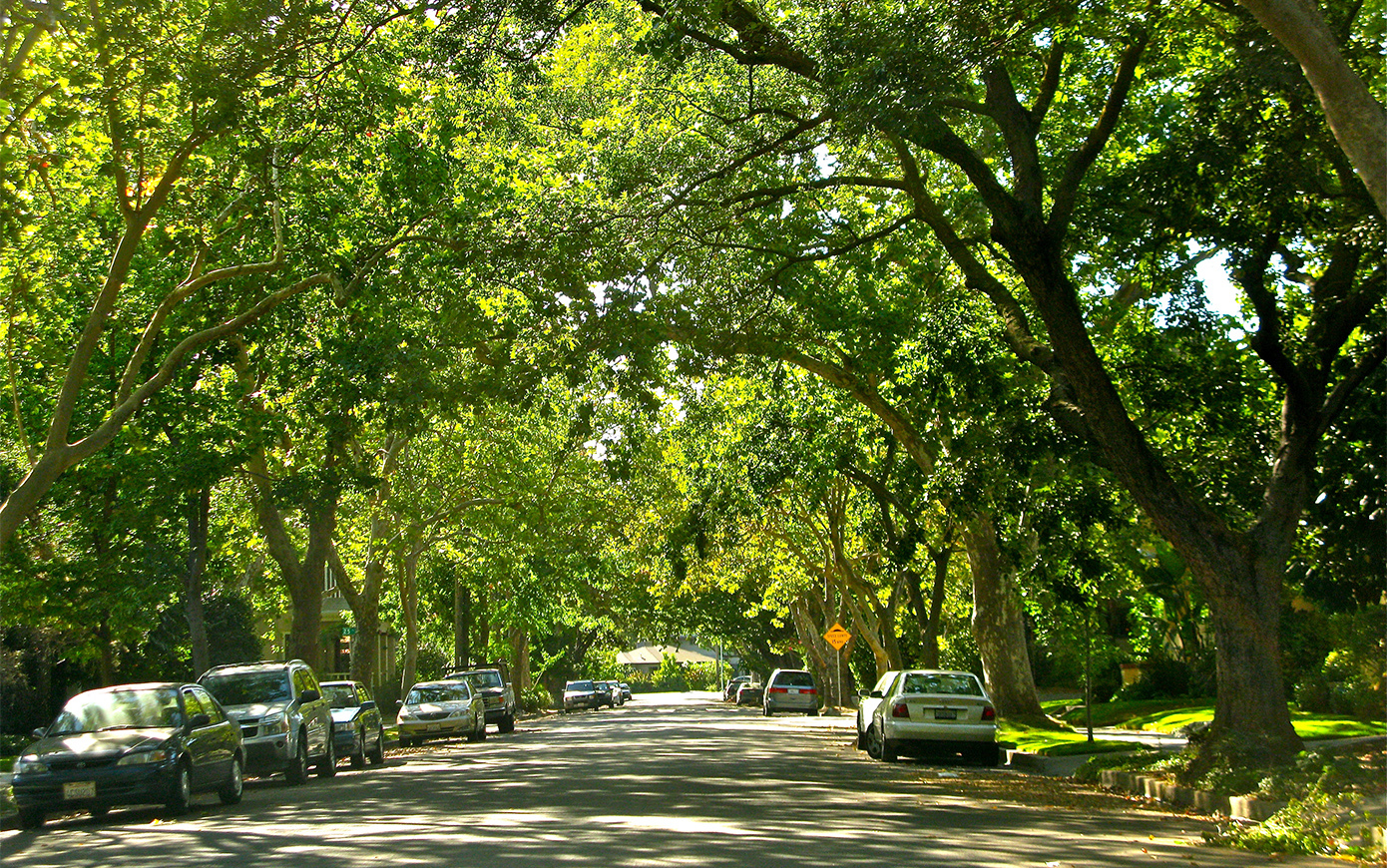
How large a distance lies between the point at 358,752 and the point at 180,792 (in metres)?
8.53

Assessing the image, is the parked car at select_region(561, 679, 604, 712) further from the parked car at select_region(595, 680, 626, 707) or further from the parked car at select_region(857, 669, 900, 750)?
the parked car at select_region(857, 669, 900, 750)

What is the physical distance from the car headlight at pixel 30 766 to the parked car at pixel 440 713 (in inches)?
687

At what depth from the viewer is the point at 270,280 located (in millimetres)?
20844

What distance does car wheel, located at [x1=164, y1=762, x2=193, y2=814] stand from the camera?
47.9 ft

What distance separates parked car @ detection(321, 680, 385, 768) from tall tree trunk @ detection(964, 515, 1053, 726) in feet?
40.2

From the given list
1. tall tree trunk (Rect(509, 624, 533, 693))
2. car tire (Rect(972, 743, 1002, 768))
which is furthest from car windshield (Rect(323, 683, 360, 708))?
tall tree trunk (Rect(509, 624, 533, 693))

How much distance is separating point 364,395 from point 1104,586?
48.3 feet

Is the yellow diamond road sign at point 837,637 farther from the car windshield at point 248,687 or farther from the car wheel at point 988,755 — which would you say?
the car windshield at point 248,687

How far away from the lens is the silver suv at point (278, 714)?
18.6m

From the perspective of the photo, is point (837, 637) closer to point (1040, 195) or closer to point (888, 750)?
point (888, 750)

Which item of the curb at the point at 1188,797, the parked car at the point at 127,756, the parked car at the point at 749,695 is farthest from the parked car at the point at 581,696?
the curb at the point at 1188,797

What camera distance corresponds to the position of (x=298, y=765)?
63.1 ft

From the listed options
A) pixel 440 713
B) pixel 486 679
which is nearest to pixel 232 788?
pixel 440 713

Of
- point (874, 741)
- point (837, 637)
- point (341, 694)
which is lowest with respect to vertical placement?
point (874, 741)
